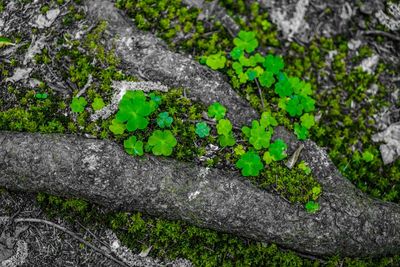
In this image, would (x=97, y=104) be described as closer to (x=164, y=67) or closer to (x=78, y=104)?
(x=78, y=104)

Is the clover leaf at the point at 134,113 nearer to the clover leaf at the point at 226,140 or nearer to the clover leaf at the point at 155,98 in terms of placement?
the clover leaf at the point at 155,98

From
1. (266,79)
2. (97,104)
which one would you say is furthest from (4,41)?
(266,79)

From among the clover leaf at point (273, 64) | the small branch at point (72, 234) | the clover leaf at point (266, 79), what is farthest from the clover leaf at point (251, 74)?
the small branch at point (72, 234)

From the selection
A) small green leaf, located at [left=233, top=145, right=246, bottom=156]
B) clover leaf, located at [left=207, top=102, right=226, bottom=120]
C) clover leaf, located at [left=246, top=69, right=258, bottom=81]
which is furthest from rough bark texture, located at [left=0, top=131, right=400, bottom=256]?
clover leaf, located at [left=246, top=69, right=258, bottom=81]

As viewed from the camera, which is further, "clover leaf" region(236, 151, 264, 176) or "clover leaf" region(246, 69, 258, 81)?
"clover leaf" region(246, 69, 258, 81)

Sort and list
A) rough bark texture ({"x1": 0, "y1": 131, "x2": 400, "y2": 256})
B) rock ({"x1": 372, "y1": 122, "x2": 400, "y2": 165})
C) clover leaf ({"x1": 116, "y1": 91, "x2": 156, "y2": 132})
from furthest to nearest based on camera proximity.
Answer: rock ({"x1": 372, "y1": 122, "x2": 400, "y2": 165}), clover leaf ({"x1": 116, "y1": 91, "x2": 156, "y2": 132}), rough bark texture ({"x1": 0, "y1": 131, "x2": 400, "y2": 256})

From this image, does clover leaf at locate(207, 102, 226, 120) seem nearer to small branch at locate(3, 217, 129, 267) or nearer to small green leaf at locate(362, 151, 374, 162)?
small branch at locate(3, 217, 129, 267)
